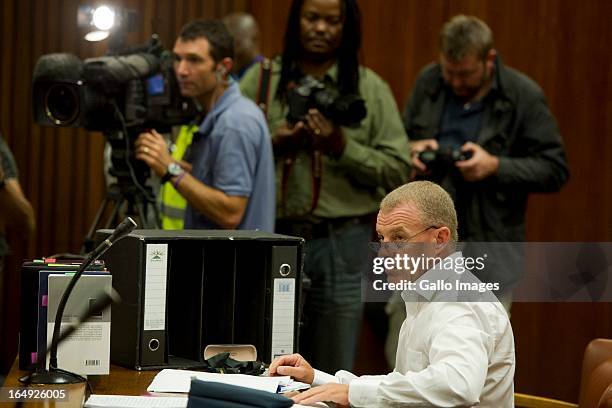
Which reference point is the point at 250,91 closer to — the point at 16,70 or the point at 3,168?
the point at 3,168

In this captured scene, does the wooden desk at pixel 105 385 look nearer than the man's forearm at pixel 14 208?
Yes

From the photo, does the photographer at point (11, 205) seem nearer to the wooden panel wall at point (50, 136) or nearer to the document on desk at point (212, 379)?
the wooden panel wall at point (50, 136)

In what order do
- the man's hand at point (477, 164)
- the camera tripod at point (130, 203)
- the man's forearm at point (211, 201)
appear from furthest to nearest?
the man's hand at point (477, 164), the camera tripod at point (130, 203), the man's forearm at point (211, 201)

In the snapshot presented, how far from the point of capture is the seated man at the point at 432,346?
→ 6.84 ft

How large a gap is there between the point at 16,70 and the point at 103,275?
2808 mm

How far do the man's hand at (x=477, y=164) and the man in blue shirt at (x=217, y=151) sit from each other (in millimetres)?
719

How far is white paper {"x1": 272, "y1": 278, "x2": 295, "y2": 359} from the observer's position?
→ 2.79m

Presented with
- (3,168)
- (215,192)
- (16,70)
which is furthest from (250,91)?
(16,70)

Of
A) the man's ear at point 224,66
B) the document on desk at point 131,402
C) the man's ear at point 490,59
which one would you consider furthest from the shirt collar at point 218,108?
the document on desk at point 131,402

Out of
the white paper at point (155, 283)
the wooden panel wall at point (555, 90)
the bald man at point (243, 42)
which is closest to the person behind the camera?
the white paper at point (155, 283)

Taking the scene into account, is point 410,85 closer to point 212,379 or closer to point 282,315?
point 282,315

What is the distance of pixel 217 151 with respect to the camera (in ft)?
12.3

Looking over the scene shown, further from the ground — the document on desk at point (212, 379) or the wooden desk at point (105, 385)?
the document on desk at point (212, 379)
